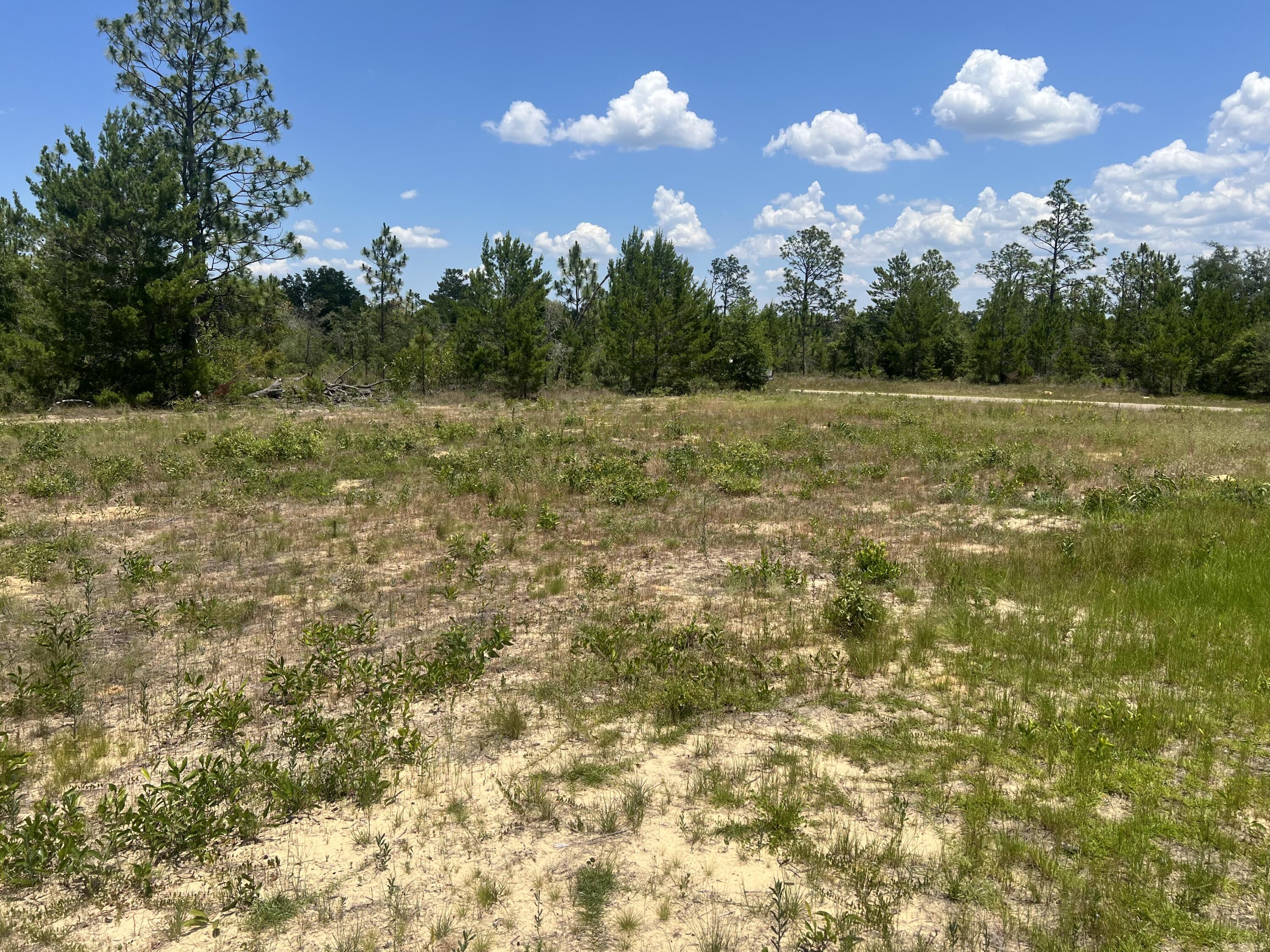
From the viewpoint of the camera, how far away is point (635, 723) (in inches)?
205

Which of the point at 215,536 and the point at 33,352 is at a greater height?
the point at 33,352

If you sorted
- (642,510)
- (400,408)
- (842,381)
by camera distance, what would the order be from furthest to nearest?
1. (842,381)
2. (400,408)
3. (642,510)

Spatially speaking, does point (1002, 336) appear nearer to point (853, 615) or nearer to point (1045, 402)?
point (1045, 402)

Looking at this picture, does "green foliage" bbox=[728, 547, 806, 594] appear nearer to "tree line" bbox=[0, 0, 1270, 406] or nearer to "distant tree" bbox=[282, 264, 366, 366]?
"tree line" bbox=[0, 0, 1270, 406]

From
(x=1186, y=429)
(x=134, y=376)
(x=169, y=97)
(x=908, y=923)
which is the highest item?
(x=169, y=97)

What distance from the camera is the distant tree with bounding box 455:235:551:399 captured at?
103 ft

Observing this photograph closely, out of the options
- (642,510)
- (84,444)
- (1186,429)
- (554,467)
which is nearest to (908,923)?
(642,510)

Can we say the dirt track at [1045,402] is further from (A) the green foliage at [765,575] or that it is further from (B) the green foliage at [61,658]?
(B) the green foliage at [61,658]

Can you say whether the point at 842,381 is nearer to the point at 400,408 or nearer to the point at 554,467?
the point at 400,408

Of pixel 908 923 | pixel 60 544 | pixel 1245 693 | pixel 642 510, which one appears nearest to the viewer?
pixel 908 923

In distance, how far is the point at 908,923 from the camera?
10.6 feet

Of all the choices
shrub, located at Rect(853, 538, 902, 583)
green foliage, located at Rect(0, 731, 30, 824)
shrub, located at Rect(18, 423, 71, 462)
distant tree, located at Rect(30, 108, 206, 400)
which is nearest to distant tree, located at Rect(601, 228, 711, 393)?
distant tree, located at Rect(30, 108, 206, 400)

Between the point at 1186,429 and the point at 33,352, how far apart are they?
33749 mm

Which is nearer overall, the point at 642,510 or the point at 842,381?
the point at 642,510
